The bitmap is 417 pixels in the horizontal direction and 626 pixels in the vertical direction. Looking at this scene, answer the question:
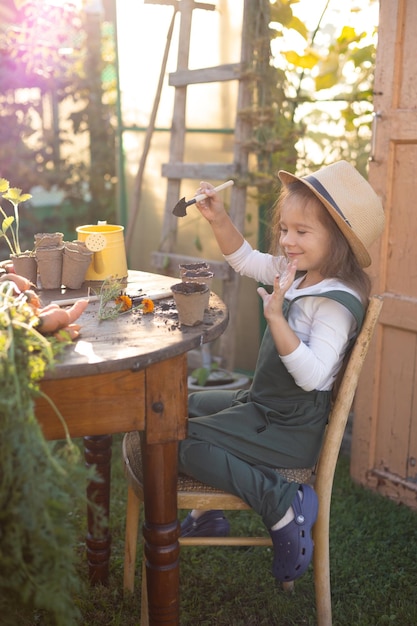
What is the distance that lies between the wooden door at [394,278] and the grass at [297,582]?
0.21 metres

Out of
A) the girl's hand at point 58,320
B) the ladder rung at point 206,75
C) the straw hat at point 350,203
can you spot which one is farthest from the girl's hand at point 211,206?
the ladder rung at point 206,75

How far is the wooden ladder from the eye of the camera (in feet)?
12.3

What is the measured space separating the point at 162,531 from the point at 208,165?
251 cm

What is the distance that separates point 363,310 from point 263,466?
1.57 ft

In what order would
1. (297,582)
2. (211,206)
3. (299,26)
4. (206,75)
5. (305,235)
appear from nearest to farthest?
1. (305,235)
2. (211,206)
3. (297,582)
4. (299,26)
5. (206,75)

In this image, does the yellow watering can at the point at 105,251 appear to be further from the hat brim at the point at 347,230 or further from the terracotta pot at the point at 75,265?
the hat brim at the point at 347,230

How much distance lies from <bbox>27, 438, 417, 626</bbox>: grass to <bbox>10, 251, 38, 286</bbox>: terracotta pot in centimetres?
105

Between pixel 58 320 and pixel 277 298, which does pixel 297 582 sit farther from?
pixel 58 320

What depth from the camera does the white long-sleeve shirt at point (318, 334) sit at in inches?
73.8

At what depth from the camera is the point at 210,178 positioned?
3953 mm

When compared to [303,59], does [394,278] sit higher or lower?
lower

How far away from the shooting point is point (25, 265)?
219 cm

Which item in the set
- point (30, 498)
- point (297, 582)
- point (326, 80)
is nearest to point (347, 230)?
point (30, 498)

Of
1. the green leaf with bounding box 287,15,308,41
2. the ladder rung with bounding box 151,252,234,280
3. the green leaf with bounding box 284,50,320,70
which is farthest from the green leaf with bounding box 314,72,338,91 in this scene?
the ladder rung with bounding box 151,252,234,280
